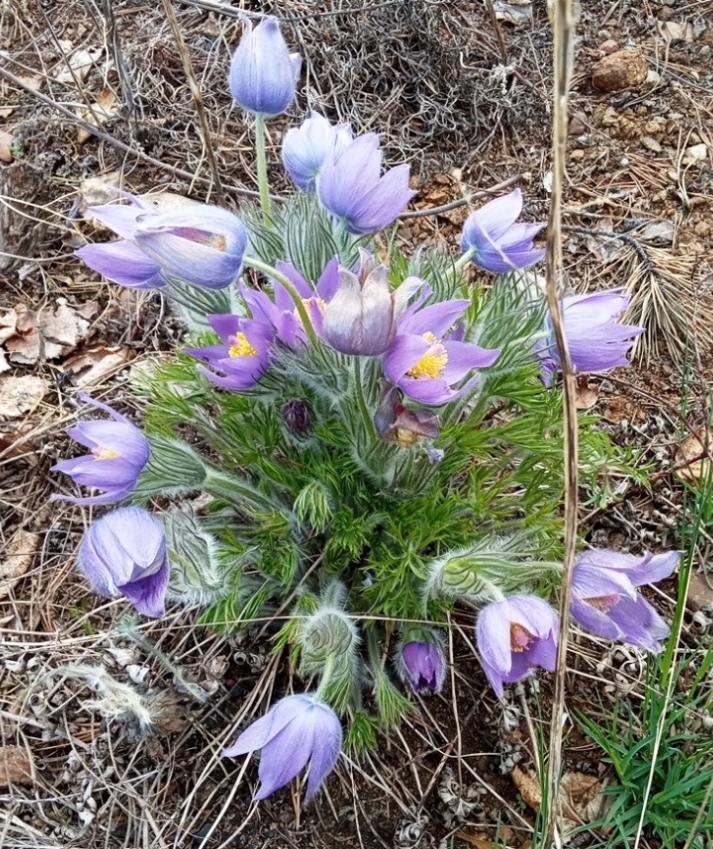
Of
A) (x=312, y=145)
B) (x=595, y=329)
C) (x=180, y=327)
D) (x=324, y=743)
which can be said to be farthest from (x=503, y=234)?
(x=180, y=327)

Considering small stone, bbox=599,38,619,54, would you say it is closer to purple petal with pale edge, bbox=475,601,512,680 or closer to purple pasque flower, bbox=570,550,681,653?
purple pasque flower, bbox=570,550,681,653

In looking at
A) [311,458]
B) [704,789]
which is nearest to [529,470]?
[311,458]

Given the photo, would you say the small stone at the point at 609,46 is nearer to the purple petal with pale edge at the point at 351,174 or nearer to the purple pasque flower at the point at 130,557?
the purple petal with pale edge at the point at 351,174

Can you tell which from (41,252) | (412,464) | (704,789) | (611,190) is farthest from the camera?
(611,190)

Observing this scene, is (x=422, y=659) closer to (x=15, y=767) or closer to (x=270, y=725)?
(x=270, y=725)

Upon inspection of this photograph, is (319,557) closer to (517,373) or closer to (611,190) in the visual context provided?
(517,373)

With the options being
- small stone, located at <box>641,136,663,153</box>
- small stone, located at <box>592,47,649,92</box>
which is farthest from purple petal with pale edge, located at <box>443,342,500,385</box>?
small stone, located at <box>592,47,649,92</box>
